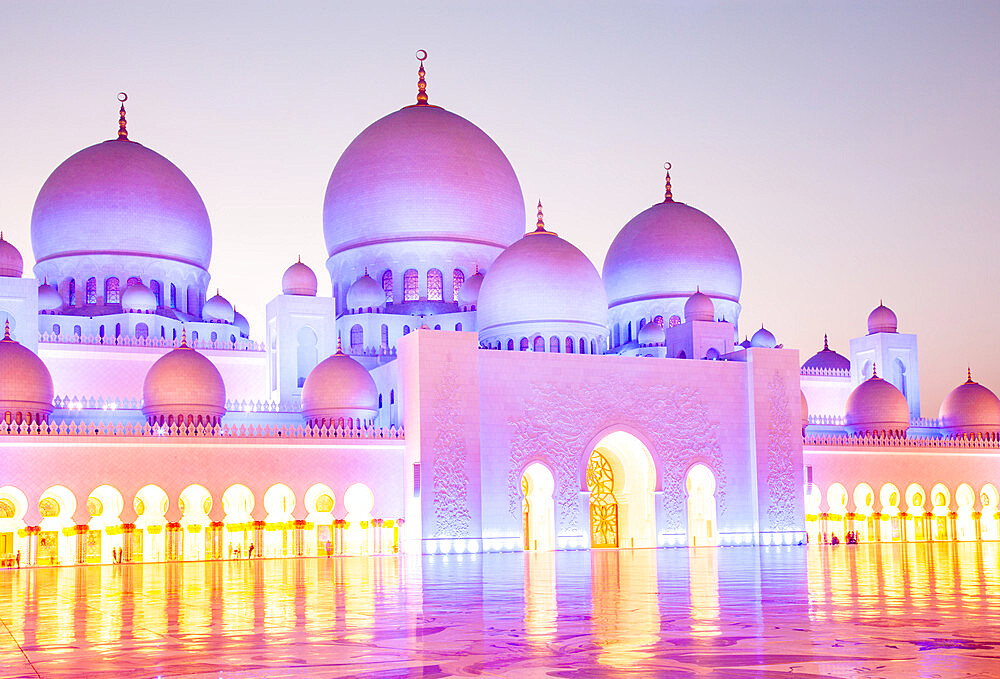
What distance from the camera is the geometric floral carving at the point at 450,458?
2166 cm

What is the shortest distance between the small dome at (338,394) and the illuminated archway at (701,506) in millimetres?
6566

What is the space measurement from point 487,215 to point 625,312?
456cm

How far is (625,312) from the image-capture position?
3019 centimetres

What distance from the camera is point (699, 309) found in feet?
86.5

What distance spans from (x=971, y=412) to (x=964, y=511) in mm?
2516

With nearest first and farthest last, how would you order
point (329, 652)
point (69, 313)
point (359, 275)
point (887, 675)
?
point (887, 675) < point (329, 652) < point (69, 313) < point (359, 275)

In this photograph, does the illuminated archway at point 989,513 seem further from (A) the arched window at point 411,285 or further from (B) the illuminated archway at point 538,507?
(A) the arched window at point 411,285

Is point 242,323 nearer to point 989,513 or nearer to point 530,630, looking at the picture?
point 989,513

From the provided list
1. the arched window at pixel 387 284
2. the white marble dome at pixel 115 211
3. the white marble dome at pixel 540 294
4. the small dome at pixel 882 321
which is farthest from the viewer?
the small dome at pixel 882 321

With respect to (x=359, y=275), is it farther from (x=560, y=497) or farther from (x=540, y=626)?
(x=540, y=626)

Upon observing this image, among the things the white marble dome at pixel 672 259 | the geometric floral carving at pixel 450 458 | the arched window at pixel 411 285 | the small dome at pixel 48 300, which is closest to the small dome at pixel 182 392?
the geometric floral carving at pixel 450 458

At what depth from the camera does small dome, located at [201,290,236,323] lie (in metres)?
27.5

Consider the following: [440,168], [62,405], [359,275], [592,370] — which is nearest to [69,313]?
[62,405]

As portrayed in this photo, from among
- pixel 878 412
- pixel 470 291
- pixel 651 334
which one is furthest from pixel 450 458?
pixel 878 412
